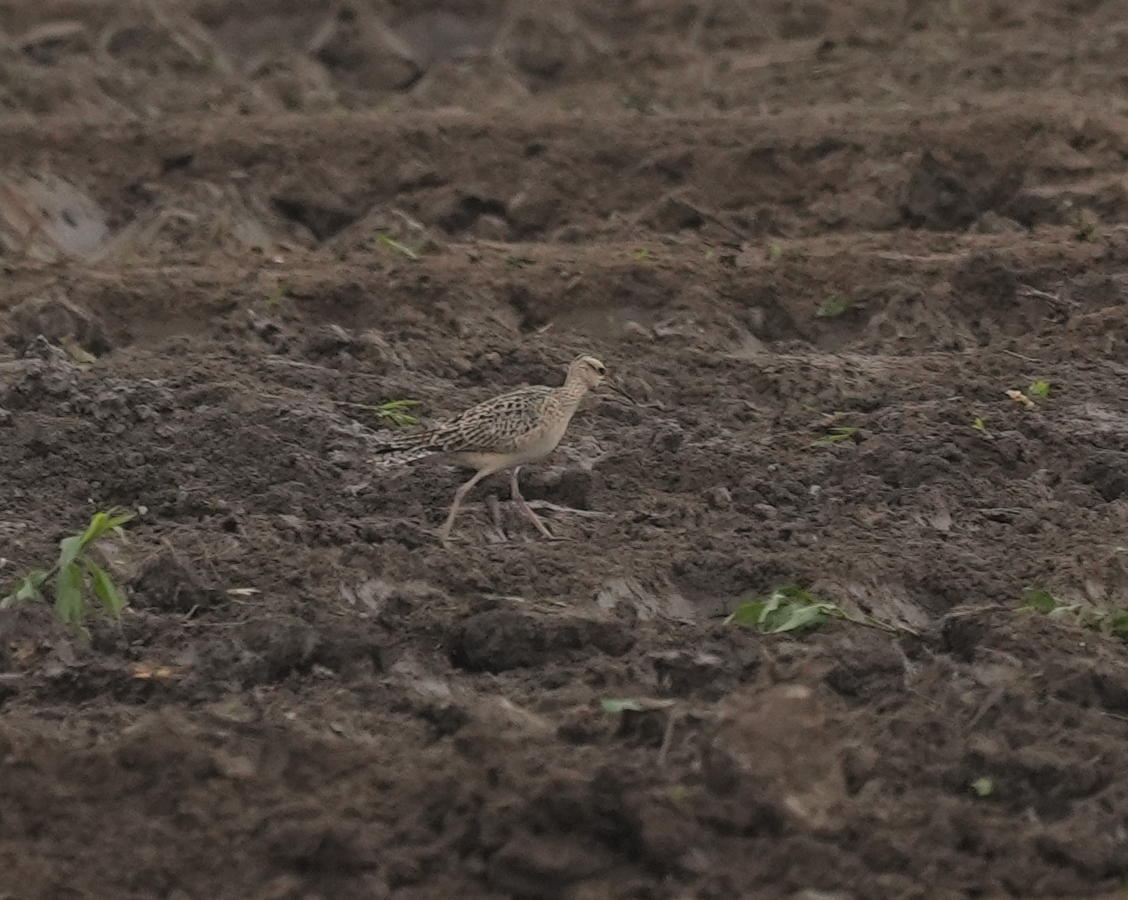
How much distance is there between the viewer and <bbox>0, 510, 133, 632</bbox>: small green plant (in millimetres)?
7914

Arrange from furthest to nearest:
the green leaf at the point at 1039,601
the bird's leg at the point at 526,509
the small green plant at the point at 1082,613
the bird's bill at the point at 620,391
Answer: the bird's bill at the point at 620,391 < the bird's leg at the point at 526,509 < the green leaf at the point at 1039,601 < the small green plant at the point at 1082,613

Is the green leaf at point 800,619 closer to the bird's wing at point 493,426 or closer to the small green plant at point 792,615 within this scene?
the small green plant at point 792,615

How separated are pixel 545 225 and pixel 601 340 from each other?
2.66 metres

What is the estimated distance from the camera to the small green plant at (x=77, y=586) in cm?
791

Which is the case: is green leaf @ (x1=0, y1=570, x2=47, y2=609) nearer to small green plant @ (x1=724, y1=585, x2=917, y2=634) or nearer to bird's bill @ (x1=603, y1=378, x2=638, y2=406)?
small green plant @ (x1=724, y1=585, x2=917, y2=634)

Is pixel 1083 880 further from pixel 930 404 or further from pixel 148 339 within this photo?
pixel 148 339

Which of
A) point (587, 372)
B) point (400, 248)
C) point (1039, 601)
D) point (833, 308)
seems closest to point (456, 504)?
point (587, 372)

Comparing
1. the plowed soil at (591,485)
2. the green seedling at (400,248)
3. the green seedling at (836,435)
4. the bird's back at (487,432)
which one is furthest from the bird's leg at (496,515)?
the green seedling at (400,248)

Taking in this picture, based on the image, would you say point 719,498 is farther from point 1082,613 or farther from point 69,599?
point 69,599

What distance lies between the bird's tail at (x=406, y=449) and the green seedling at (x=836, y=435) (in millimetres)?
1884

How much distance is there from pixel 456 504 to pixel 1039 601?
8.14 ft

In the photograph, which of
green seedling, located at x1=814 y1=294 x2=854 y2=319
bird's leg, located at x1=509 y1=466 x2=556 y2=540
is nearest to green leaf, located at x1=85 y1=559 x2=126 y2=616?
bird's leg, located at x1=509 y1=466 x2=556 y2=540

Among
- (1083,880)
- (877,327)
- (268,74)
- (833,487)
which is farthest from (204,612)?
(268,74)

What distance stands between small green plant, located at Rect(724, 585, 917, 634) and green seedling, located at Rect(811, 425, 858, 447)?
213cm
